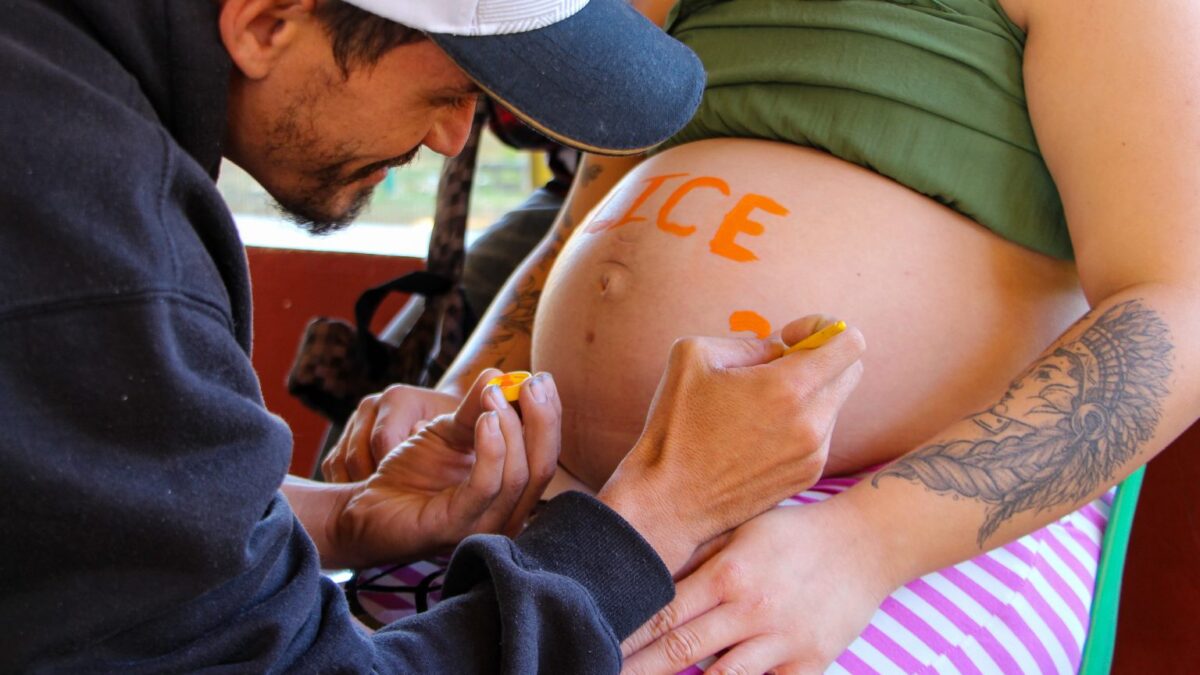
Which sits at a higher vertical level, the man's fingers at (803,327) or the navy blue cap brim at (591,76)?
the navy blue cap brim at (591,76)

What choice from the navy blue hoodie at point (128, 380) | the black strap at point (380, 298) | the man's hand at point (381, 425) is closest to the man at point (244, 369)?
the navy blue hoodie at point (128, 380)

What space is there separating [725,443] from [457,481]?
0.86 ft

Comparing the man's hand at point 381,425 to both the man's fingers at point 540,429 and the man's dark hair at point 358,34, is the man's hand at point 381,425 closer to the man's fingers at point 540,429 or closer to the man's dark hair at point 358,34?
the man's fingers at point 540,429

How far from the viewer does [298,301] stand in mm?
1902

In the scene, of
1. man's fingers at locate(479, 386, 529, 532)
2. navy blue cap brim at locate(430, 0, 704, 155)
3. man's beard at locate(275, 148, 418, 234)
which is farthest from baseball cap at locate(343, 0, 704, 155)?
man's fingers at locate(479, 386, 529, 532)

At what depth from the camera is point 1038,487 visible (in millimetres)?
812

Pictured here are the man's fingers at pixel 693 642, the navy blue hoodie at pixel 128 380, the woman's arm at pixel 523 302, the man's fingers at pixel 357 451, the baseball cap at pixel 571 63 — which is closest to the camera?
the navy blue hoodie at pixel 128 380

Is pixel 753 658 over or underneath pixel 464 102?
underneath

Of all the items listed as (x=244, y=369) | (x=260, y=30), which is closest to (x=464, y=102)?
(x=260, y=30)

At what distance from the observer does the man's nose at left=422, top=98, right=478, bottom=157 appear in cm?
70

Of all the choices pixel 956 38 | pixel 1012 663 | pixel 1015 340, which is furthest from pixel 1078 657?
pixel 956 38

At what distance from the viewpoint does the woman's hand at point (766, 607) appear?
717 millimetres

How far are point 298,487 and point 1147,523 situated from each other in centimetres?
92

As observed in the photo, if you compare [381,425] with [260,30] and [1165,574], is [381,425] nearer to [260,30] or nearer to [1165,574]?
[260,30]
